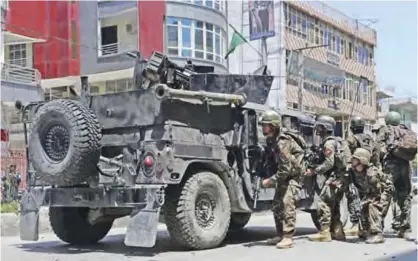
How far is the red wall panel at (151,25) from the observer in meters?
34.6

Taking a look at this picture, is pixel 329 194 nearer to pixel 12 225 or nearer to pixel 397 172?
pixel 397 172

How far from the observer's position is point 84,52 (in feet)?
120

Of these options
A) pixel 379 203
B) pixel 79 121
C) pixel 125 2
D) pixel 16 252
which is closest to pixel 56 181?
pixel 79 121

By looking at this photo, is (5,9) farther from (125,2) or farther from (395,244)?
(395,244)

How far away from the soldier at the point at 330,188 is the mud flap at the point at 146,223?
2.60 metres

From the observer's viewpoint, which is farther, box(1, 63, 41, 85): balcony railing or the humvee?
box(1, 63, 41, 85): balcony railing

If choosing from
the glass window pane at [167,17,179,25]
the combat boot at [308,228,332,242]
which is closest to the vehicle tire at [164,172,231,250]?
the combat boot at [308,228,332,242]

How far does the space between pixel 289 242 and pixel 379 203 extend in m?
1.51

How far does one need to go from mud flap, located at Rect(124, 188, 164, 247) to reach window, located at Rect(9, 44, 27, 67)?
102 feet

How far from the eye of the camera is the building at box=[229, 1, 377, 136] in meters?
42.1

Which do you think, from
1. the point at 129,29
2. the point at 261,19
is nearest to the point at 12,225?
the point at 129,29

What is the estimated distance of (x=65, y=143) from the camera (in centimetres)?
834

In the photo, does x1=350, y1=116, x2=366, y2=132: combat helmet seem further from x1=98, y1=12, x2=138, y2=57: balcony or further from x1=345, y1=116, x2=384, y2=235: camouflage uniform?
x1=98, y1=12, x2=138, y2=57: balcony

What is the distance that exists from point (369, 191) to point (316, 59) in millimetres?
36736
